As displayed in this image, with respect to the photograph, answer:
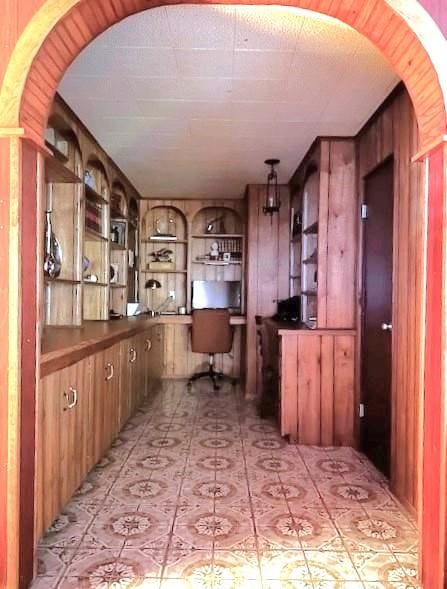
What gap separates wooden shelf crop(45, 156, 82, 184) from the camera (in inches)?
107

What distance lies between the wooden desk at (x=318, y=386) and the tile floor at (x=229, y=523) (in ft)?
0.46

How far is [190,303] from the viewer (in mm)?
5887

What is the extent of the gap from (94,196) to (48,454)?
2408 mm

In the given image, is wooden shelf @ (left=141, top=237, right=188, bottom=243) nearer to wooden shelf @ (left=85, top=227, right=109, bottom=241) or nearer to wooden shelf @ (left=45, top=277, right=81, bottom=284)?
wooden shelf @ (left=85, top=227, right=109, bottom=241)

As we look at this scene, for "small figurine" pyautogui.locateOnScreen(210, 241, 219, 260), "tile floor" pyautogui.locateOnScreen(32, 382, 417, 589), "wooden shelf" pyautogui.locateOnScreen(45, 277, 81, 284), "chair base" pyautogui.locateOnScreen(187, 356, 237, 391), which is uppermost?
"small figurine" pyautogui.locateOnScreen(210, 241, 219, 260)

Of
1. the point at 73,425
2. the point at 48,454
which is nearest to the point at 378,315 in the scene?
the point at 73,425

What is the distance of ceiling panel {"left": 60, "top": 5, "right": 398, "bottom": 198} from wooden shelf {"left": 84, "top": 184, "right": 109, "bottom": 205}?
390mm

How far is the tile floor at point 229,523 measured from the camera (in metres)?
1.78

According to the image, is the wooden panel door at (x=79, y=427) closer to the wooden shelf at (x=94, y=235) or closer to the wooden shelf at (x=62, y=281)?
the wooden shelf at (x=62, y=281)

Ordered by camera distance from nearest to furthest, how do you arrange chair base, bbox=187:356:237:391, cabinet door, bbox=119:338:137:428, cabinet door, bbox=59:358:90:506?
cabinet door, bbox=59:358:90:506, cabinet door, bbox=119:338:137:428, chair base, bbox=187:356:237:391

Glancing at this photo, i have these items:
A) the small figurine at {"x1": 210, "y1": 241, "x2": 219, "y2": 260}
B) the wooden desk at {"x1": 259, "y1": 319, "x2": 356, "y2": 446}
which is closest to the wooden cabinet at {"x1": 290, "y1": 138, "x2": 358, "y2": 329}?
the wooden desk at {"x1": 259, "y1": 319, "x2": 356, "y2": 446}

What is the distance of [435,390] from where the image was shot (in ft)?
5.28

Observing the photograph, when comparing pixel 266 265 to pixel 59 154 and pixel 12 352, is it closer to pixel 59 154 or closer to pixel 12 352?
pixel 59 154

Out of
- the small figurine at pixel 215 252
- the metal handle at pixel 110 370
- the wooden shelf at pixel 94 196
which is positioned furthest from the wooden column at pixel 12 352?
the small figurine at pixel 215 252
